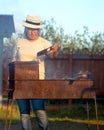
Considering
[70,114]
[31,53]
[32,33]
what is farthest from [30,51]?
[70,114]

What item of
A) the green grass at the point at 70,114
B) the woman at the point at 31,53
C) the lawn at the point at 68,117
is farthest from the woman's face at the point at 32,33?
the green grass at the point at 70,114

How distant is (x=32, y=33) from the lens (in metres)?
6.30

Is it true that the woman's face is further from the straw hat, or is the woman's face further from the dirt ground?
the dirt ground

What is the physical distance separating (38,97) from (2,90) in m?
7.97

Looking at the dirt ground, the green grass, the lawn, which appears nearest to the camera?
the dirt ground

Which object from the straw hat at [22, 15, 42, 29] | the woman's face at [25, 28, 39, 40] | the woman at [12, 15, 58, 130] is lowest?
the woman at [12, 15, 58, 130]

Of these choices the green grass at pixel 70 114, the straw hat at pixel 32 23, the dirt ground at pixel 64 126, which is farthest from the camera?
the green grass at pixel 70 114

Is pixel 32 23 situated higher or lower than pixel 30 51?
higher

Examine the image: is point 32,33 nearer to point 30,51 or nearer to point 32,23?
point 32,23

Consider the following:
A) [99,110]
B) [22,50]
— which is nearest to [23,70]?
[22,50]

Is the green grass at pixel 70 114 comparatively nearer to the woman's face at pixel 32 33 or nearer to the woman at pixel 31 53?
the woman at pixel 31 53

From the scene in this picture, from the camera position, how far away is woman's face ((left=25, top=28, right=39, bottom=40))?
20.6 ft

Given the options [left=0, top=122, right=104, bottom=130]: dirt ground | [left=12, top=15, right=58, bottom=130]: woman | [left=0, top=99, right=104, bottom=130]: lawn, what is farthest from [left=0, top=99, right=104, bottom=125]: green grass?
[left=12, top=15, right=58, bottom=130]: woman

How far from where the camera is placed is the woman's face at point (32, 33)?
6277 mm
